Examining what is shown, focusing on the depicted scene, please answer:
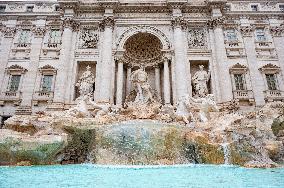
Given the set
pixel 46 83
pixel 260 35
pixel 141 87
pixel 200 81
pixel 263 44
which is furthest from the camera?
pixel 260 35

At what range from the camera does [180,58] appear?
80.7ft

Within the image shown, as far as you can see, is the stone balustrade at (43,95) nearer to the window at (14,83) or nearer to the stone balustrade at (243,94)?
the window at (14,83)

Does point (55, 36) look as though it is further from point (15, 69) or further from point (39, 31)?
point (15, 69)

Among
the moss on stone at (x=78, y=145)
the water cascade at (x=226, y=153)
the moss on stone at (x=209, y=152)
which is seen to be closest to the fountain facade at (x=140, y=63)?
the moss on stone at (x=78, y=145)

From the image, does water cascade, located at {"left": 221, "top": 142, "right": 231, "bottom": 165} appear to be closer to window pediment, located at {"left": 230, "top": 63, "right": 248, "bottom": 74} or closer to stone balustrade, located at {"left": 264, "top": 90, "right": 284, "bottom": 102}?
stone balustrade, located at {"left": 264, "top": 90, "right": 284, "bottom": 102}

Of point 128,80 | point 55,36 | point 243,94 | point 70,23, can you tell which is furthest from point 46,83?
point 243,94

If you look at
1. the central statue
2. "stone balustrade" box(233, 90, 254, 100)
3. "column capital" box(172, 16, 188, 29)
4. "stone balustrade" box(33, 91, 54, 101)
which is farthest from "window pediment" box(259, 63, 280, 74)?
"stone balustrade" box(33, 91, 54, 101)

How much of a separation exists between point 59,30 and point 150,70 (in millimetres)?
9462

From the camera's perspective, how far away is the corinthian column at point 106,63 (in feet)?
76.8

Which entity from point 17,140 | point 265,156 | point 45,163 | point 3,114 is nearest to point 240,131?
point 265,156

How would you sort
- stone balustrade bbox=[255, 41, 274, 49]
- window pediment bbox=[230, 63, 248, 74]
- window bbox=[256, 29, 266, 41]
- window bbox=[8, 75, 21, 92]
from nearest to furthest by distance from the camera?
window bbox=[8, 75, 21, 92] < window pediment bbox=[230, 63, 248, 74] < stone balustrade bbox=[255, 41, 274, 49] < window bbox=[256, 29, 266, 41]

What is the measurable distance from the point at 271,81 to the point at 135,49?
1258 cm

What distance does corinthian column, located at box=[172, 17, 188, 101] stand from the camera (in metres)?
23.6

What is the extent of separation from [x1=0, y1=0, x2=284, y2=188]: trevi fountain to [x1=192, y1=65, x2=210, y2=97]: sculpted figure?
9cm
